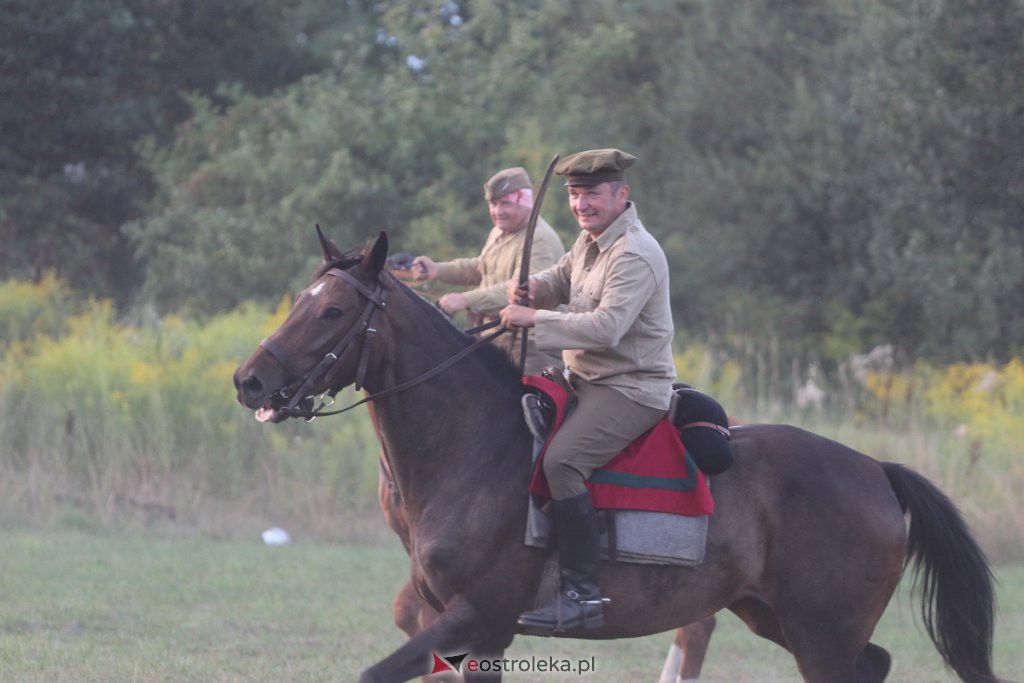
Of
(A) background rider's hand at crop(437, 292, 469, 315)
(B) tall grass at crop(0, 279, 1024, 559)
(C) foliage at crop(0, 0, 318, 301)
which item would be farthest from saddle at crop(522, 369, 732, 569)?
(C) foliage at crop(0, 0, 318, 301)

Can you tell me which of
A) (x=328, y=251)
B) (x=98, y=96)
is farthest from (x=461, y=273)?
(x=98, y=96)

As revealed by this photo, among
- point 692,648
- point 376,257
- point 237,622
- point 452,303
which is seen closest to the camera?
point 376,257

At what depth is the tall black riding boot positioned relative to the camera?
5.31 m

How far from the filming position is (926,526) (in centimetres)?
595

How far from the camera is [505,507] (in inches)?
213

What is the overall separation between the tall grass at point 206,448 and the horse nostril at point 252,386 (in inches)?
302

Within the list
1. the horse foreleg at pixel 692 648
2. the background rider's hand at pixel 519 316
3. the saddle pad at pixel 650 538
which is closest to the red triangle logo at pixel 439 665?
the saddle pad at pixel 650 538

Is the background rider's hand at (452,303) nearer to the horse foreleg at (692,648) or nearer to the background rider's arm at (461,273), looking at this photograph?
the background rider's arm at (461,273)

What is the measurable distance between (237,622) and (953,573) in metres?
5.09

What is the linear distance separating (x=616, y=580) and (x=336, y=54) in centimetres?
1946

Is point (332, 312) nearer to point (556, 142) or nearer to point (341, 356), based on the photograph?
point (341, 356)

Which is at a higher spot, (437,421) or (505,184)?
(505,184)

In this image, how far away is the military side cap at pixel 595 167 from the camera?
5.53m

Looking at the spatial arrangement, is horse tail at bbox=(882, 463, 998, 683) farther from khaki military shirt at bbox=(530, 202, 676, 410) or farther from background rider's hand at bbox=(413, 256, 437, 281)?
background rider's hand at bbox=(413, 256, 437, 281)
